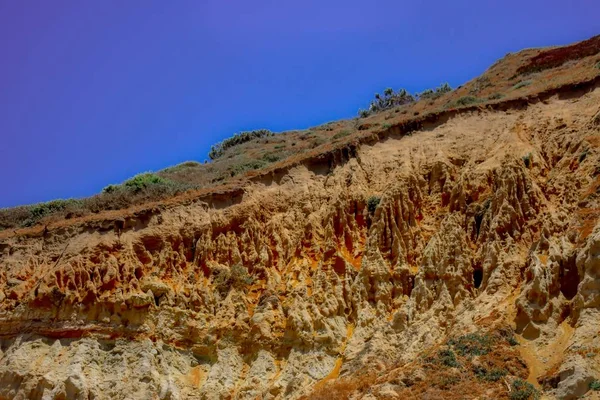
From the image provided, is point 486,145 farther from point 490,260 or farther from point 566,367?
point 566,367

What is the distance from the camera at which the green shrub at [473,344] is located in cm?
1581

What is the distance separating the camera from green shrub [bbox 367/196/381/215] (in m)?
23.2

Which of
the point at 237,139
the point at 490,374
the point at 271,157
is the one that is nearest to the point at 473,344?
the point at 490,374

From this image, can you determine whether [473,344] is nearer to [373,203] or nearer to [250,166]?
[373,203]

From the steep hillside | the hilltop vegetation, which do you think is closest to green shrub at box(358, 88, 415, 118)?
the hilltop vegetation

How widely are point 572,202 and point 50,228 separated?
19617 mm

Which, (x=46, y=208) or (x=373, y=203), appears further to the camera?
(x=46, y=208)

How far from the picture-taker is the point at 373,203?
Answer: 23359mm

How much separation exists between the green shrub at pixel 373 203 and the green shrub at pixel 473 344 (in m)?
7.58

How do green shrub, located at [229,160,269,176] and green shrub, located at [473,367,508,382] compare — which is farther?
green shrub, located at [229,160,269,176]

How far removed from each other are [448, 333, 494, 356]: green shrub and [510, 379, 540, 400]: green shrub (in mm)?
1448

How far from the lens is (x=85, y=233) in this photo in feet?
79.0

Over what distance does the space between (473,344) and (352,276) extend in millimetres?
5884

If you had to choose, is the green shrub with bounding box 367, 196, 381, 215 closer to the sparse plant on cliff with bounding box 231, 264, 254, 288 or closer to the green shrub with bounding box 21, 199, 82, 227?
the sparse plant on cliff with bounding box 231, 264, 254, 288
